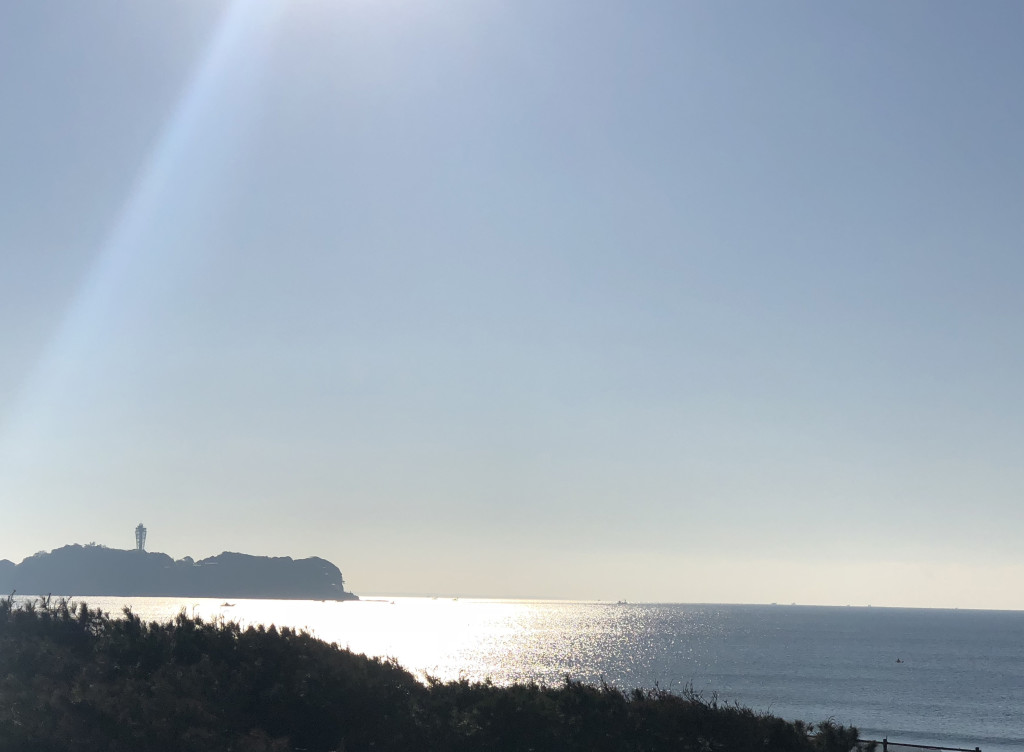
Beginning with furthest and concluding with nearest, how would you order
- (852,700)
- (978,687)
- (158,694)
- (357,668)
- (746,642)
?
(746,642), (978,687), (852,700), (357,668), (158,694)

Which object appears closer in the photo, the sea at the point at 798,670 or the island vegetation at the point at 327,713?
the island vegetation at the point at 327,713

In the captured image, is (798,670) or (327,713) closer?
(327,713)

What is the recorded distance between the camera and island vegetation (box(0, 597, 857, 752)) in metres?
22.1

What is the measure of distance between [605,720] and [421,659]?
365ft

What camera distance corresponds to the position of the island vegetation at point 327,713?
22.1 metres

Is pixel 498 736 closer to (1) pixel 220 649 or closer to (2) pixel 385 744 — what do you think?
(2) pixel 385 744

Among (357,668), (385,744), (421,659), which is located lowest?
(421,659)

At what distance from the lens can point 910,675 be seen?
110562 mm

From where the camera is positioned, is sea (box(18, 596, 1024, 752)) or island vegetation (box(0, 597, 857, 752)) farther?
sea (box(18, 596, 1024, 752))

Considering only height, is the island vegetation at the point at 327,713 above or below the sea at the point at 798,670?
above

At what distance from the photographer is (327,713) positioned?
969 inches

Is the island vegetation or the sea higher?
the island vegetation

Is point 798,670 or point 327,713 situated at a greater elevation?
point 327,713

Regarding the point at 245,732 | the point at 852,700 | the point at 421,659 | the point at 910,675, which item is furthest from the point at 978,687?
the point at 245,732
